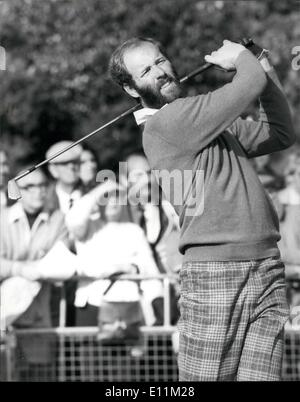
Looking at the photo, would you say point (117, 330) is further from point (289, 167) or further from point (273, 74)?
point (273, 74)

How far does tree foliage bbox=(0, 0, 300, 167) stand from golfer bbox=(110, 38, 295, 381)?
8422 mm

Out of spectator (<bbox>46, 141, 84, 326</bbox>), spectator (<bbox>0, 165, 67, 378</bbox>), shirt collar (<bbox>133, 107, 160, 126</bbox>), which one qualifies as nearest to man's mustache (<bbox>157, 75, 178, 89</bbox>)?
shirt collar (<bbox>133, 107, 160, 126</bbox>)

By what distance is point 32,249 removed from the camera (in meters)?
6.03

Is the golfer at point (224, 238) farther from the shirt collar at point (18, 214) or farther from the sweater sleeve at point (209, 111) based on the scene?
the shirt collar at point (18, 214)

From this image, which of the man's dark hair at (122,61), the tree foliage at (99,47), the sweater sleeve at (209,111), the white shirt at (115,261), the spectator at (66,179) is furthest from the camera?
the tree foliage at (99,47)

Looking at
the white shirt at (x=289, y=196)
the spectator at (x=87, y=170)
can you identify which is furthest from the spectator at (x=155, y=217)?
the white shirt at (x=289, y=196)

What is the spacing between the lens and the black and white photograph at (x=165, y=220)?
348cm

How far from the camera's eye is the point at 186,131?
11.3 ft

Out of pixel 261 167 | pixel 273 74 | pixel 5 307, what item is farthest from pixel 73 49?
pixel 273 74

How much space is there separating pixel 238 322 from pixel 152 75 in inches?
40.6

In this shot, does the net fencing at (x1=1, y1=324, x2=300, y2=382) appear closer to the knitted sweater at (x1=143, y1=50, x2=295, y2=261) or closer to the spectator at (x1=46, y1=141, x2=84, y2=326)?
the spectator at (x1=46, y1=141, x2=84, y2=326)

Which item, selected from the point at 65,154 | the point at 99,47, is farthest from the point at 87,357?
the point at 99,47

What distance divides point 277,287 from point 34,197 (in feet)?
9.82

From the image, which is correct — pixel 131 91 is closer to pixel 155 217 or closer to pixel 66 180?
Answer: pixel 155 217
